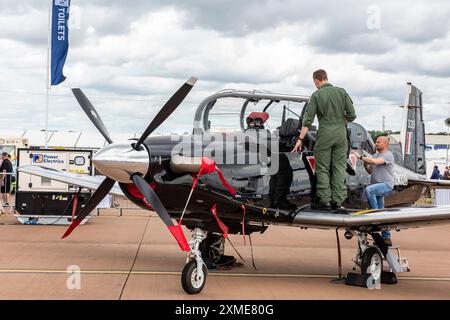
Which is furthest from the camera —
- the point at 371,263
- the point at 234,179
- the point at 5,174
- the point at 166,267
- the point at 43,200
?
the point at 5,174

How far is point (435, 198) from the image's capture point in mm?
23625

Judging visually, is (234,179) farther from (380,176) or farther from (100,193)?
(380,176)

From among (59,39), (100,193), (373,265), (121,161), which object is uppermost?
(59,39)

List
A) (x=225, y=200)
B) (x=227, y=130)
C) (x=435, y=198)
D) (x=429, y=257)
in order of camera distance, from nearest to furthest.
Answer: (x=225, y=200), (x=227, y=130), (x=429, y=257), (x=435, y=198)

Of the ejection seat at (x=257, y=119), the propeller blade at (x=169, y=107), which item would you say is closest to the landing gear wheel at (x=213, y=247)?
the ejection seat at (x=257, y=119)

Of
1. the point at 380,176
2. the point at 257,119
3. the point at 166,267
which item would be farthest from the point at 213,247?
the point at 380,176

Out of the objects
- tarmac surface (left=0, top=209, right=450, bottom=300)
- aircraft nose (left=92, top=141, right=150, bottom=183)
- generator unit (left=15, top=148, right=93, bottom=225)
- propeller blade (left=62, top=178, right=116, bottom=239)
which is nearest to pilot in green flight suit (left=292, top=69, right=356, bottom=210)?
tarmac surface (left=0, top=209, right=450, bottom=300)

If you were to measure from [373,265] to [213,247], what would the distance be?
2.55 meters

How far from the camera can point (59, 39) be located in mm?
21391

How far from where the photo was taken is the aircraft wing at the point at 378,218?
8406 mm

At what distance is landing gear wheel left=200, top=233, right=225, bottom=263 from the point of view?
10242 millimetres
